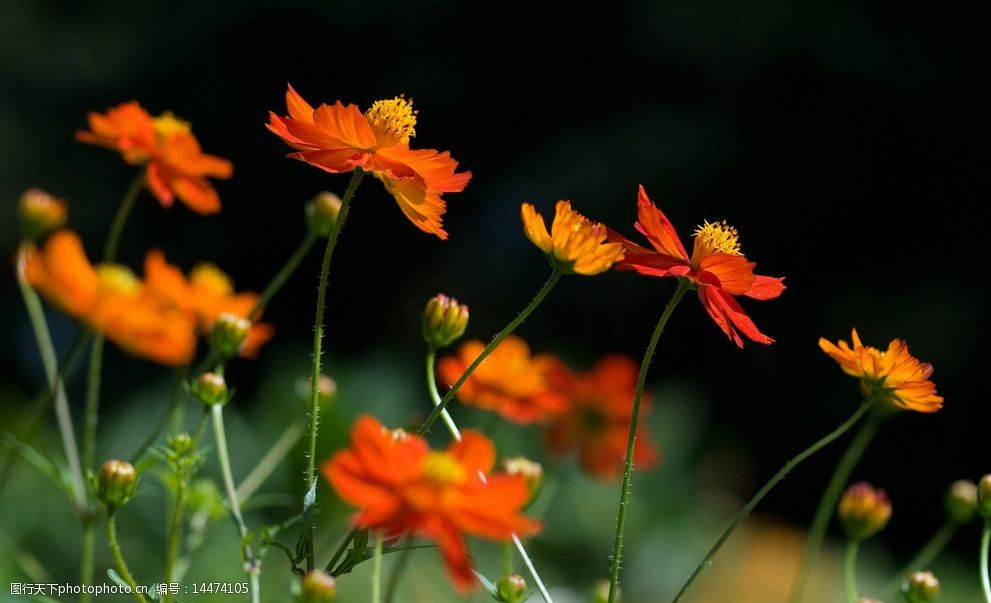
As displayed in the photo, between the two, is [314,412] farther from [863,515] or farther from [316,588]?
[863,515]

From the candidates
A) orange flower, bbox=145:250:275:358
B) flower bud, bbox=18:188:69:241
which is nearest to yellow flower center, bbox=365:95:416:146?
orange flower, bbox=145:250:275:358

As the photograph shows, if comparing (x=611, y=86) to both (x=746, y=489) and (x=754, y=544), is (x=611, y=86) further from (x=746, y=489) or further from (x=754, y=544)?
(x=754, y=544)

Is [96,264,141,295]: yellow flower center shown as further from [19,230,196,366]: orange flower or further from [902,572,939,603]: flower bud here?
[902,572,939,603]: flower bud

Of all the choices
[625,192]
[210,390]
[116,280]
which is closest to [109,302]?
[116,280]

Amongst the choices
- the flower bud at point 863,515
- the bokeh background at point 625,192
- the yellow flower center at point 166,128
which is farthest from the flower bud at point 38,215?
the bokeh background at point 625,192

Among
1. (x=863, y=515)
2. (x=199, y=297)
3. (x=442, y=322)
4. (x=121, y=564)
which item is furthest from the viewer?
(x=199, y=297)
